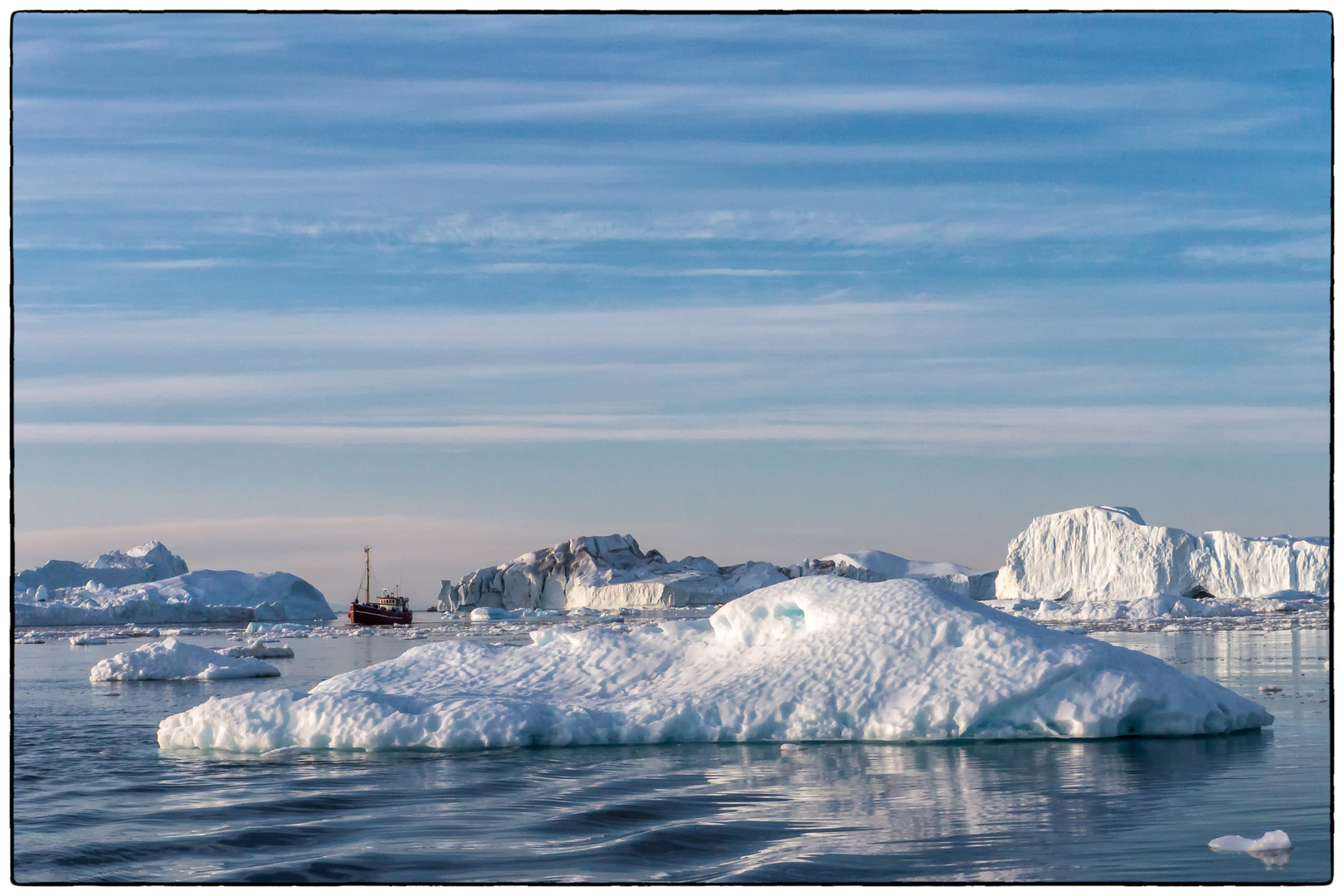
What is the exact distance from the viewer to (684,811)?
805 centimetres

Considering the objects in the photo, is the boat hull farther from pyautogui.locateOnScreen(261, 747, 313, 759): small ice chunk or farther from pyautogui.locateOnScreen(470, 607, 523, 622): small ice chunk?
pyautogui.locateOnScreen(261, 747, 313, 759): small ice chunk

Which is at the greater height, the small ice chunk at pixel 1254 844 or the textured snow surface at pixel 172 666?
the small ice chunk at pixel 1254 844

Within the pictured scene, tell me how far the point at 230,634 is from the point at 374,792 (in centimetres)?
3715

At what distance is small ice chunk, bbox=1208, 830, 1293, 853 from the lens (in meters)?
6.68

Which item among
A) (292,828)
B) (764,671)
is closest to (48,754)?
(292,828)

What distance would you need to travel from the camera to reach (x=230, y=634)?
43.6 m

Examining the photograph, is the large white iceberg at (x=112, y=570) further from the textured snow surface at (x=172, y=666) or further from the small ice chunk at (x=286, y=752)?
the small ice chunk at (x=286, y=752)

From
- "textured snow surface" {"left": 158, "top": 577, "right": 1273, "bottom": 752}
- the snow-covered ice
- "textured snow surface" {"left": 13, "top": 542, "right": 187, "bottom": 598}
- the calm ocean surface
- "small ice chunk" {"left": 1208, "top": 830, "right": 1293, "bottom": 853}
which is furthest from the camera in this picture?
"textured snow surface" {"left": 13, "top": 542, "right": 187, "bottom": 598}

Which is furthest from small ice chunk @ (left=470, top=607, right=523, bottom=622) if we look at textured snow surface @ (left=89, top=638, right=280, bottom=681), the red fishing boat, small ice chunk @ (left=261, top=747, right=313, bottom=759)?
small ice chunk @ (left=261, top=747, right=313, bottom=759)

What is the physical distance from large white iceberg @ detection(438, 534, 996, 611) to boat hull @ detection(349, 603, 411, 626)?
1823 centimetres

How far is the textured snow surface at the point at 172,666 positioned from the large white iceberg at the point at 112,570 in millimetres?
48776

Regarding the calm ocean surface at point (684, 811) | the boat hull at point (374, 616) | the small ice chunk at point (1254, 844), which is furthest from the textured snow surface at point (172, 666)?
the boat hull at point (374, 616)

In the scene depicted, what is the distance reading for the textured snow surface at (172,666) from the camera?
833 inches

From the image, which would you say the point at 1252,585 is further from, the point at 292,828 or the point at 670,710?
the point at 292,828
